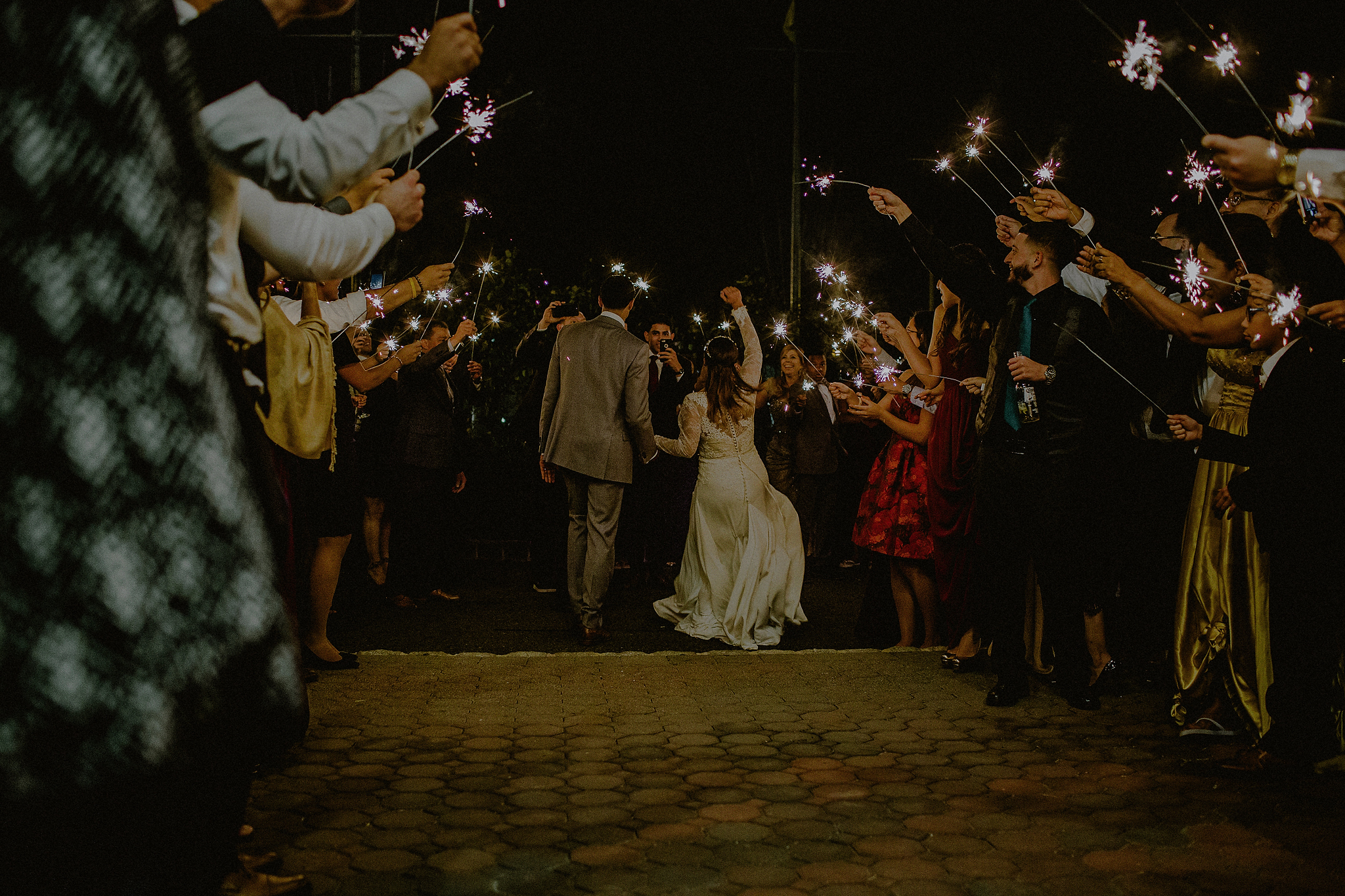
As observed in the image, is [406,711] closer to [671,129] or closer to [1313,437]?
[1313,437]

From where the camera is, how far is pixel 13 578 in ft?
4.65

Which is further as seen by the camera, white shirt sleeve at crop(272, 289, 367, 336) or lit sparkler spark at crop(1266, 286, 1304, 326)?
white shirt sleeve at crop(272, 289, 367, 336)

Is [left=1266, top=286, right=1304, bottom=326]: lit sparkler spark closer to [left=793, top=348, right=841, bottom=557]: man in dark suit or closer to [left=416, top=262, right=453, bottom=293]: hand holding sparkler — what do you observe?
[left=416, top=262, right=453, bottom=293]: hand holding sparkler

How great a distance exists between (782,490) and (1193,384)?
5799 millimetres

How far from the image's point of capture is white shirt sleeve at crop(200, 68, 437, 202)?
1635 millimetres

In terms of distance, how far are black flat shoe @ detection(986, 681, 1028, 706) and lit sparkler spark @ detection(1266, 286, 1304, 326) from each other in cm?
214

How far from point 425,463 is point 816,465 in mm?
4143

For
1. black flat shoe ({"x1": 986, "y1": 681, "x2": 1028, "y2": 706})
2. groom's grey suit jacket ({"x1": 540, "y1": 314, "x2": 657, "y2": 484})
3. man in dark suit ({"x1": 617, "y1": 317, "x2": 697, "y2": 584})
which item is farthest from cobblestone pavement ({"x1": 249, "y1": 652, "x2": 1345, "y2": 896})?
man in dark suit ({"x1": 617, "y1": 317, "x2": 697, "y2": 584})

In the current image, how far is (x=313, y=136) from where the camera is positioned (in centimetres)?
172

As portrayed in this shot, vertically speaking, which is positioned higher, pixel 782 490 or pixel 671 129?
pixel 671 129

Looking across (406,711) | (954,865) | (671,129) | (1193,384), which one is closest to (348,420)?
(406,711)

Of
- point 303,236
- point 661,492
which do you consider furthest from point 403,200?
point 661,492

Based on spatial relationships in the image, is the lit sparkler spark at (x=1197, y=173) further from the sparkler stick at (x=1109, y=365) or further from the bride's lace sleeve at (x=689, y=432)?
the bride's lace sleeve at (x=689, y=432)

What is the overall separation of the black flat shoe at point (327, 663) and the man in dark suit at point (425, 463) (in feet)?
7.29
